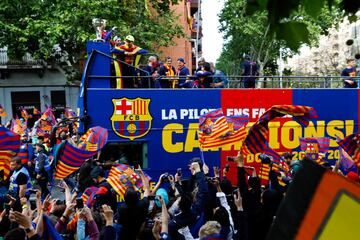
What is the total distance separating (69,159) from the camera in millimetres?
6676

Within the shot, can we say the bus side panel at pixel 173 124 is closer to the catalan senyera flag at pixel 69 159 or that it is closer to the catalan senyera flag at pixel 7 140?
the catalan senyera flag at pixel 69 159

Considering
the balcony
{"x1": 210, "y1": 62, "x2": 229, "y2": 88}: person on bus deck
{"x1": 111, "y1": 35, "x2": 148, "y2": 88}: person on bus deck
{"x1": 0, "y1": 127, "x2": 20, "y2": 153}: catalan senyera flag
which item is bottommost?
{"x1": 0, "y1": 127, "x2": 20, "y2": 153}: catalan senyera flag

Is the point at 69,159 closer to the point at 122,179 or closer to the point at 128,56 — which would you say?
the point at 122,179

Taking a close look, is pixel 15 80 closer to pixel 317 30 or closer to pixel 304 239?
pixel 317 30

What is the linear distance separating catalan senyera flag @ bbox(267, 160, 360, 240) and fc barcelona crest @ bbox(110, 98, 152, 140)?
735 centimetres

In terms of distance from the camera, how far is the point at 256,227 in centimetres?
473

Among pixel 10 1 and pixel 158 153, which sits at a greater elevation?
pixel 10 1

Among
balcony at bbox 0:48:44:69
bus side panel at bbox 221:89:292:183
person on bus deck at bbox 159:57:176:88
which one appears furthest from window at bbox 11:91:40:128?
bus side panel at bbox 221:89:292:183

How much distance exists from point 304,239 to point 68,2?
19.0m

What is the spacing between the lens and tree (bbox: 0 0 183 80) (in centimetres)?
1956

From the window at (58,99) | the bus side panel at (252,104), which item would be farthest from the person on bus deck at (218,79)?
the window at (58,99)

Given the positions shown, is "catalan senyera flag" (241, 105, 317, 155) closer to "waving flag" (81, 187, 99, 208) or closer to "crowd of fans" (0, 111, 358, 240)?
"crowd of fans" (0, 111, 358, 240)

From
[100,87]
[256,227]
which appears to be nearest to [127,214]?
[256,227]

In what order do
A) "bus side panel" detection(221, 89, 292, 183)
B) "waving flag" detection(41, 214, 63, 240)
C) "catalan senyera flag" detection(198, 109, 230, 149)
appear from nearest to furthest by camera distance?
"waving flag" detection(41, 214, 63, 240) < "catalan senyera flag" detection(198, 109, 230, 149) < "bus side panel" detection(221, 89, 292, 183)
